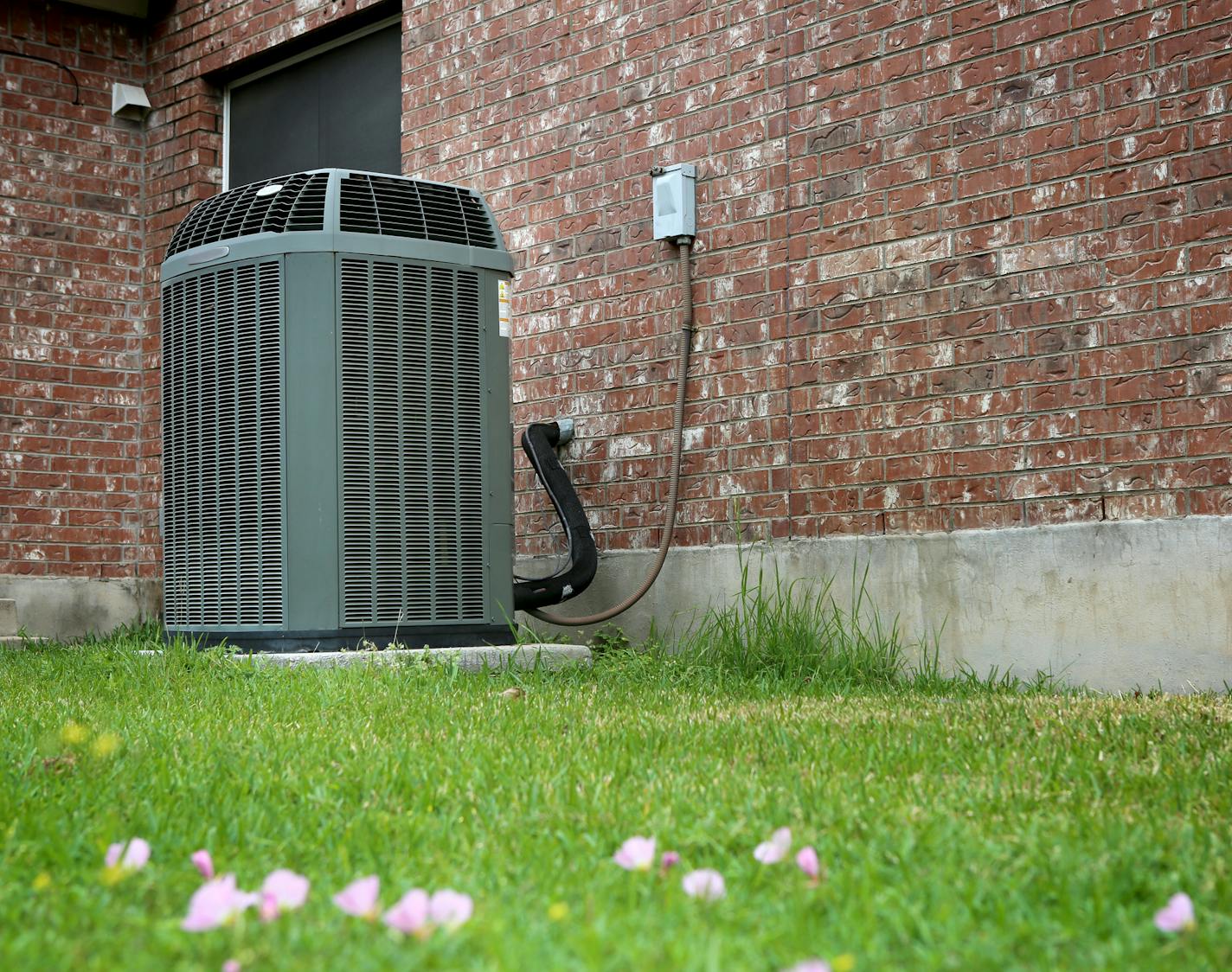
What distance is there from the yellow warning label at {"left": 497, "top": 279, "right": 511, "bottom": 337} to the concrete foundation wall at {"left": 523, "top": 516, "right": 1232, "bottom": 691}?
1212 mm

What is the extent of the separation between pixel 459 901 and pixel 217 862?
1.96 feet

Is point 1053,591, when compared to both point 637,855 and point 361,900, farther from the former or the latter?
point 361,900

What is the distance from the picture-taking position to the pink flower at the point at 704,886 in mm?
1660

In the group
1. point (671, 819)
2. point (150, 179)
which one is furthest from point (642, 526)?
point (150, 179)

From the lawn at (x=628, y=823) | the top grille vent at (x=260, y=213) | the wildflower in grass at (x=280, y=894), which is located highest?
the top grille vent at (x=260, y=213)

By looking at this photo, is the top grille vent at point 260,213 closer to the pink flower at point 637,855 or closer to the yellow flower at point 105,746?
the yellow flower at point 105,746

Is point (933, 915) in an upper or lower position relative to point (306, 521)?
lower

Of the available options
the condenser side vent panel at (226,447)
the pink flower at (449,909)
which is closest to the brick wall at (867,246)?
the condenser side vent panel at (226,447)

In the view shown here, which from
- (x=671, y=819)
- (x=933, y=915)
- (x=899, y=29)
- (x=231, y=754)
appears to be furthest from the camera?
(x=899, y=29)

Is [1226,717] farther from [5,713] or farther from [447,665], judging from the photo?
[5,713]

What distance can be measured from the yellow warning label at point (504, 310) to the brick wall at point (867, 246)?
0.77 m

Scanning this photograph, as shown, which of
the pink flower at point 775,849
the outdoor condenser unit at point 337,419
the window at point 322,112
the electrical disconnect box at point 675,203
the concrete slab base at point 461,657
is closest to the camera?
the pink flower at point 775,849

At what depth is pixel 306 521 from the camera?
4496 mm

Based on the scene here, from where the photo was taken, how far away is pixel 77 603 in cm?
769
